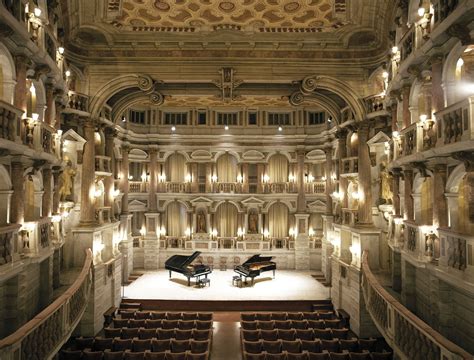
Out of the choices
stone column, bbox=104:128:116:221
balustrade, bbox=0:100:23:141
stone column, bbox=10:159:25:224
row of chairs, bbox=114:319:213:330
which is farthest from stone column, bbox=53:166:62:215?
row of chairs, bbox=114:319:213:330

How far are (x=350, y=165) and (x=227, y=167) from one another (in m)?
11.4

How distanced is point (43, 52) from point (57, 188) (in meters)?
5.09

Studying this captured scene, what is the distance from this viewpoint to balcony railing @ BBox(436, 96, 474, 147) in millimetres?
7066

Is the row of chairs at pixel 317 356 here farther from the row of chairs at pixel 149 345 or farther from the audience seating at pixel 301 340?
the row of chairs at pixel 149 345

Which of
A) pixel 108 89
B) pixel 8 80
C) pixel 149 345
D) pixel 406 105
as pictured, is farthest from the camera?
pixel 108 89

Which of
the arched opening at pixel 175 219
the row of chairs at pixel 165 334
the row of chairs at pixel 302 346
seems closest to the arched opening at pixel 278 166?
the arched opening at pixel 175 219

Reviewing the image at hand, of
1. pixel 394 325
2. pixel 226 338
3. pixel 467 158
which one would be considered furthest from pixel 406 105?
pixel 226 338

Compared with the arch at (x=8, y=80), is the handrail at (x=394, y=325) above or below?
below

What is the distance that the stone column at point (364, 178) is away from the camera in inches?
614

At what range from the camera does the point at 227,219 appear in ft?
86.1

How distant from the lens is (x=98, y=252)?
52.1 ft

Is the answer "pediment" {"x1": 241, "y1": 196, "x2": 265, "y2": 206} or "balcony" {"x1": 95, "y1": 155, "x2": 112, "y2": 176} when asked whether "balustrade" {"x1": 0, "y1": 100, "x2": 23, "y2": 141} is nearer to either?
"balcony" {"x1": 95, "y1": 155, "x2": 112, "y2": 176}

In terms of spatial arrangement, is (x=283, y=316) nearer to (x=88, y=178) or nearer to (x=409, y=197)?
(x=409, y=197)

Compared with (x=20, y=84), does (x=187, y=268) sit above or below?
below
